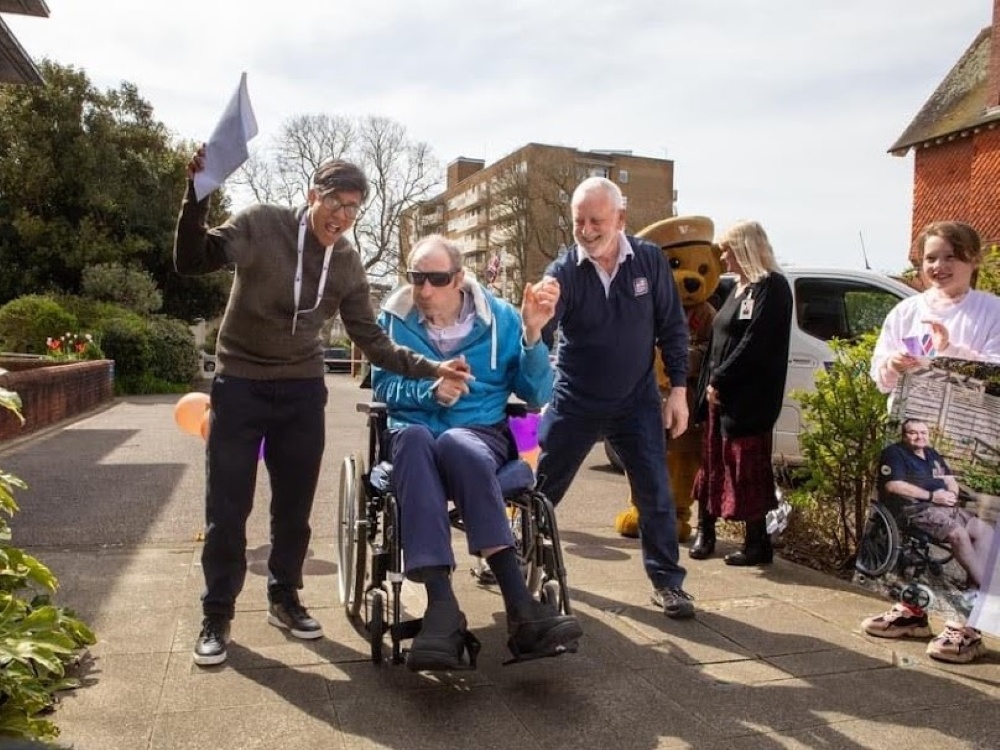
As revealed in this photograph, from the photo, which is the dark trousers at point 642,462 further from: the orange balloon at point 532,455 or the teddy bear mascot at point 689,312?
the teddy bear mascot at point 689,312

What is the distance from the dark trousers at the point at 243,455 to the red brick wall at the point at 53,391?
19.7 ft

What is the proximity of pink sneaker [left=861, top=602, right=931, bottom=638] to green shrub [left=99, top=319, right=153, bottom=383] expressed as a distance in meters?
18.8

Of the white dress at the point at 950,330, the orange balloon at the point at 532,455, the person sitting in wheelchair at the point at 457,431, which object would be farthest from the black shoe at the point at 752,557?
the person sitting in wheelchair at the point at 457,431

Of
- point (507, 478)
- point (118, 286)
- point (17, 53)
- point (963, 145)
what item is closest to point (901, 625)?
point (507, 478)

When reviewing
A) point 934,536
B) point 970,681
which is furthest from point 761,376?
point 970,681

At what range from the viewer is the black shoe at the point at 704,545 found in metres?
5.14

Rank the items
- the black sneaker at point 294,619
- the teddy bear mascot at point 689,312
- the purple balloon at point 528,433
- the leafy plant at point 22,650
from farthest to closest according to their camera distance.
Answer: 1. the teddy bear mascot at point 689,312
2. the purple balloon at point 528,433
3. the black sneaker at point 294,619
4. the leafy plant at point 22,650

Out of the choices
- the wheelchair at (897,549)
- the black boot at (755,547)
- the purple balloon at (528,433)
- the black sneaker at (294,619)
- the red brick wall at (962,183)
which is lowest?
the black sneaker at (294,619)

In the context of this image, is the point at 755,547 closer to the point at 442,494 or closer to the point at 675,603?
the point at 675,603

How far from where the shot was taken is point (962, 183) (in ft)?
90.8

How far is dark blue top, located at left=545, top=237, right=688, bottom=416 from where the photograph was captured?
404cm

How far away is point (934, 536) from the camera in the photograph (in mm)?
3451

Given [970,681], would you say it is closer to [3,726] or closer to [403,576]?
[403,576]

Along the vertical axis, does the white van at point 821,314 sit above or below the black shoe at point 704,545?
above
